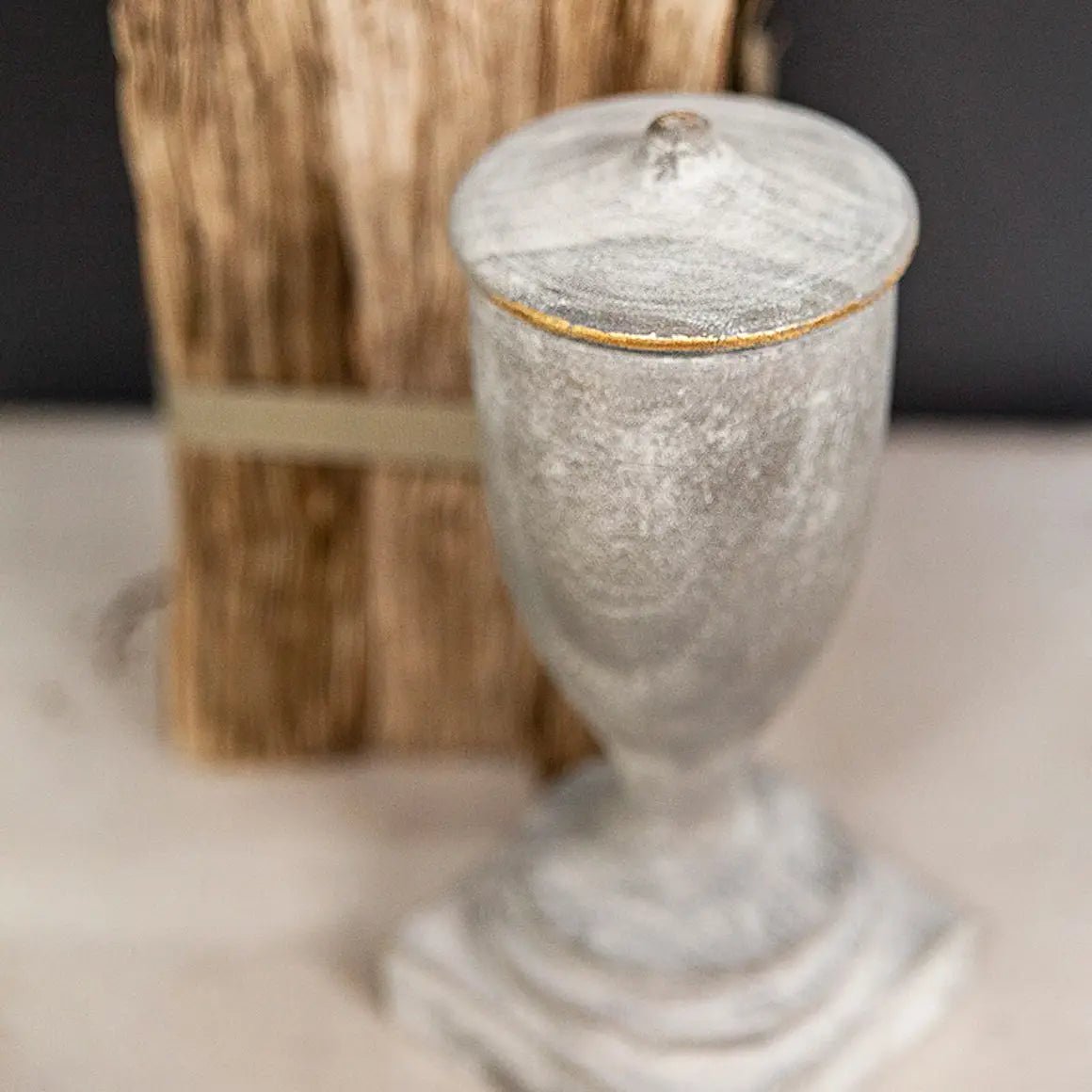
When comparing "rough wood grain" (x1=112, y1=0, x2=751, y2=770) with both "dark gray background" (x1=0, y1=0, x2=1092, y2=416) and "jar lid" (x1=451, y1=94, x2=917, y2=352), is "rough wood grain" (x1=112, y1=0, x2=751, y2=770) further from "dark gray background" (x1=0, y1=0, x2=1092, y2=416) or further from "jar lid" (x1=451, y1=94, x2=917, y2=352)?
"dark gray background" (x1=0, y1=0, x2=1092, y2=416)

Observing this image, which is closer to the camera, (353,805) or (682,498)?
(682,498)

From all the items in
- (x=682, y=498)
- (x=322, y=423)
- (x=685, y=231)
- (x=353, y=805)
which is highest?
(x=685, y=231)

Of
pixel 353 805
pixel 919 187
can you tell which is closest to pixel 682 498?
pixel 353 805

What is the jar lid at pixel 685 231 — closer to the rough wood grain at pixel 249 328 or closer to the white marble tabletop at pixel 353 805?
the rough wood grain at pixel 249 328

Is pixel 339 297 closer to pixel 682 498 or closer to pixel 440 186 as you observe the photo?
pixel 440 186

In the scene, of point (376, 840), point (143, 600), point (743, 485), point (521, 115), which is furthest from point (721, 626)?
point (143, 600)

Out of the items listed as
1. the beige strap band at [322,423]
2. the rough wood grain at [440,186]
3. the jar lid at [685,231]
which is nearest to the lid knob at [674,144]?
the jar lid at [685,231]
